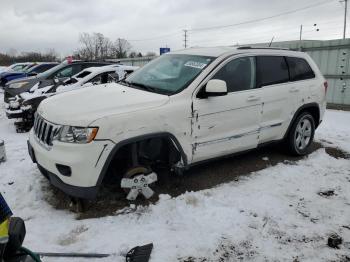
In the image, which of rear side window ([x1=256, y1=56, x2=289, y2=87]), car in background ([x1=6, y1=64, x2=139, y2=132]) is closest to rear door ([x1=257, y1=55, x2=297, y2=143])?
rear side window ([x1=256, y1=56, x2=289, y2=87])

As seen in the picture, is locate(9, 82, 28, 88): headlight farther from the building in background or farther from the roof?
the building in background

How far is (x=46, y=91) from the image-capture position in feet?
27.9

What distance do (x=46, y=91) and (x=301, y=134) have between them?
5971mm

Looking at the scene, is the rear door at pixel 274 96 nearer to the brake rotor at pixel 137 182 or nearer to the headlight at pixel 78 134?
the brake rotor at pixel 137 182

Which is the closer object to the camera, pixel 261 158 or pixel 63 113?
pixel 63 113

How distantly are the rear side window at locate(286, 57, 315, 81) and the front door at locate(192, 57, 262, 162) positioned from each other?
97 centimetres

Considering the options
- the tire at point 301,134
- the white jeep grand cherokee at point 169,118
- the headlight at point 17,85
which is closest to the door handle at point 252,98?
the white jeep grand cherokee at point 169,118

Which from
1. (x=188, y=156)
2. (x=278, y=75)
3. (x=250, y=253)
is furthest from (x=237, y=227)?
(x=278, y=75)

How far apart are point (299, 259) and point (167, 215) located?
55.9 inches

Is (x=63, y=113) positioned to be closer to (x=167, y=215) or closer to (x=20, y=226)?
(x=167, y=215)

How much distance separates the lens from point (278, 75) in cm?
541

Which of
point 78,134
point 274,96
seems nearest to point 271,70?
point 274,96

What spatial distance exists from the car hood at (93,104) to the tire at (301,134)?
2.67 metres

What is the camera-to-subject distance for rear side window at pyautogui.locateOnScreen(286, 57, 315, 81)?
5.69 metres
